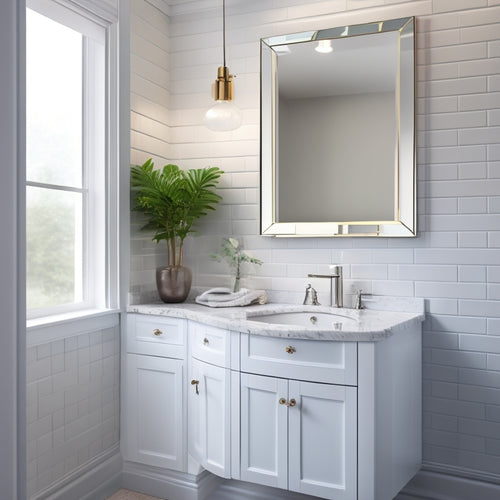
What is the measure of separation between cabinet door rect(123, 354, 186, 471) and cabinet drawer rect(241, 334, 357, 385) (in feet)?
1.54

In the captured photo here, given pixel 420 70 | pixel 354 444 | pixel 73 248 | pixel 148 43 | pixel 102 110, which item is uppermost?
pixel 148 43

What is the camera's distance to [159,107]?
8.87 feet

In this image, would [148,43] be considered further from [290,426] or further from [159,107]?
[290,426]

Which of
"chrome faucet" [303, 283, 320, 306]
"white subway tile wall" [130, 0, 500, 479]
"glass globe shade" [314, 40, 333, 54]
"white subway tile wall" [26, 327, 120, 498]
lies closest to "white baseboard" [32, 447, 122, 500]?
"white subway tile wall" [26, 327, 120, 498]

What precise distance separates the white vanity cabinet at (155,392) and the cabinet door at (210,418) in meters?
0.08

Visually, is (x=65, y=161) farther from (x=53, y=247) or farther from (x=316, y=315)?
(x=316, y=315)

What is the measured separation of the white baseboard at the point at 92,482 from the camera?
2.04m

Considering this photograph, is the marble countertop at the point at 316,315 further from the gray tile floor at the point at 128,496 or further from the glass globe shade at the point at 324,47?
the glass globe shade at the point at 324,47

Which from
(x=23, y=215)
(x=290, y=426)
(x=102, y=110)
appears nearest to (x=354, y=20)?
(x=102, y=110)

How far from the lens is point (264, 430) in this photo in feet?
6.15

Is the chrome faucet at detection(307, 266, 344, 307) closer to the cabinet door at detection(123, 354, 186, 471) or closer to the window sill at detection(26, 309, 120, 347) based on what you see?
the cabinet door at detection(123, 354, 186, 471)

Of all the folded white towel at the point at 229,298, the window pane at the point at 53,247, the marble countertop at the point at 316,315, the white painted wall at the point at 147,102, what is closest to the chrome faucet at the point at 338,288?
the marble countertop at the point at 316,315

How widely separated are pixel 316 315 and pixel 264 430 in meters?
0.63

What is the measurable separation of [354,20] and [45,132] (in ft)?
5.00
